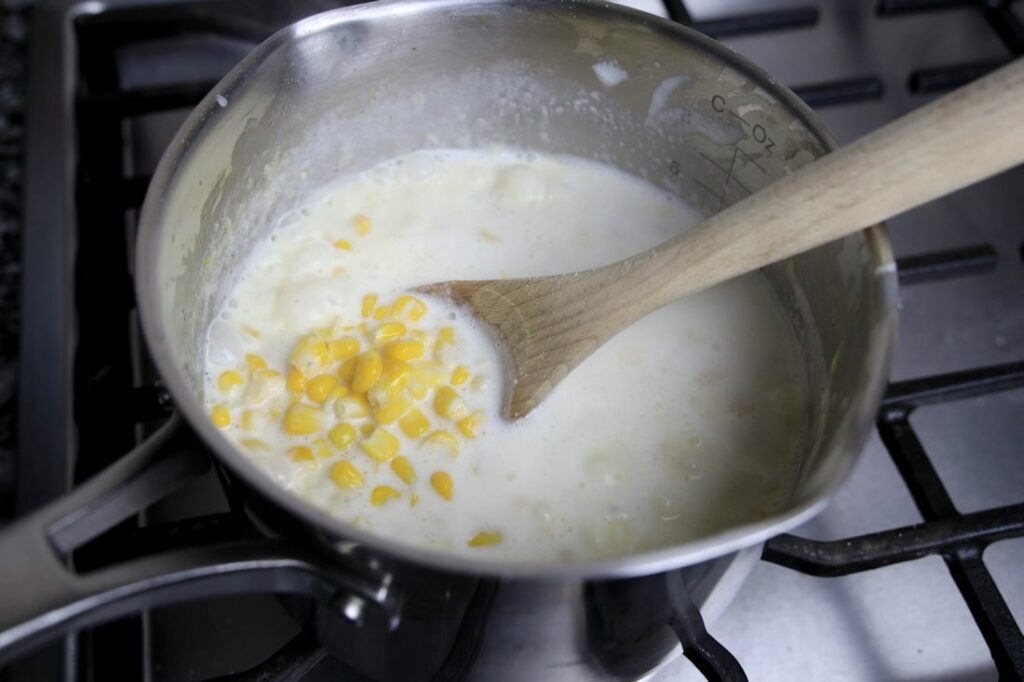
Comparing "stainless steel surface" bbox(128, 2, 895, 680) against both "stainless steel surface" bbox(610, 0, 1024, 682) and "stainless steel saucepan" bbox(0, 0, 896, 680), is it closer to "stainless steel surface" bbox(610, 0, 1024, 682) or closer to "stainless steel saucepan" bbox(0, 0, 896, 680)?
"stainless steel saucepan" bbox(0, 0, 896, 680)

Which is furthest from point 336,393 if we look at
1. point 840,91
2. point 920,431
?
point 840,91

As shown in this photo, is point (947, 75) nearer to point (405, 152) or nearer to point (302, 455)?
point (405, 152)

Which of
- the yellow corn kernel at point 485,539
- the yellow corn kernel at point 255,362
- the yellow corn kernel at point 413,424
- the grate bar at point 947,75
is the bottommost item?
the yellow corn kernel at point 485,539

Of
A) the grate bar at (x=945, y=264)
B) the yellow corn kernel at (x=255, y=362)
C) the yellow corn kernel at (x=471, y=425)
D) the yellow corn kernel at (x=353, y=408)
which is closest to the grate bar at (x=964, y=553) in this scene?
the grate bar at (x=945, y=264)

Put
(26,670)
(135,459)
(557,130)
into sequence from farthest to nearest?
1. (557,130)
2. (26,670)
3. (135,459)

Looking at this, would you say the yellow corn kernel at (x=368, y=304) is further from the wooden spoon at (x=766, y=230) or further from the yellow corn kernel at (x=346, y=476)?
the yellow corn kernel at (x=346, y=476)

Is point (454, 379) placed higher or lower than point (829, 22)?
lower

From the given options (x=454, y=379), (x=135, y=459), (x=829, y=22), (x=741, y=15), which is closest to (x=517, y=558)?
(x=454, y=379)

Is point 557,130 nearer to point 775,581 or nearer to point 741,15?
point 741,15
